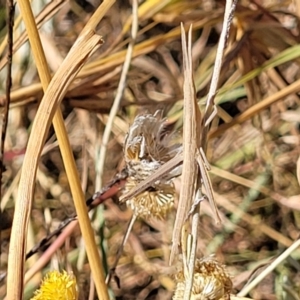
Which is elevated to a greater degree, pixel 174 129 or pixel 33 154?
pixel 33 154

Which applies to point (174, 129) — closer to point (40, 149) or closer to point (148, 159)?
point (148, 159)

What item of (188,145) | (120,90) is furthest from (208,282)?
(120,90)

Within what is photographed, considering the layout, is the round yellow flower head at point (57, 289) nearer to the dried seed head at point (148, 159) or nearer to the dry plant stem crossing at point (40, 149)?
the dry plant stem crossing at point (40, 149)

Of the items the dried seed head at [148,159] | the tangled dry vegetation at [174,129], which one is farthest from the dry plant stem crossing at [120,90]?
the dried seed head at [148,159]

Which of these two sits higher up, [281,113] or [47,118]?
[47,118]

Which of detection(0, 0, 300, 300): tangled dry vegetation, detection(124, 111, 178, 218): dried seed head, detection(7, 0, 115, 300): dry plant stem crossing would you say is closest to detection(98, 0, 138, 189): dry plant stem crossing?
detection(0, 0, 300, 300): tangled dry vegetation

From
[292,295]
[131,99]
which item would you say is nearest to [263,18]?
[131,99]

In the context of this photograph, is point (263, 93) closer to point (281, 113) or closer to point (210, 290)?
point (281, 113)

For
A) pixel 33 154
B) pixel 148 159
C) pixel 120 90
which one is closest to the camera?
pixel 33 154
